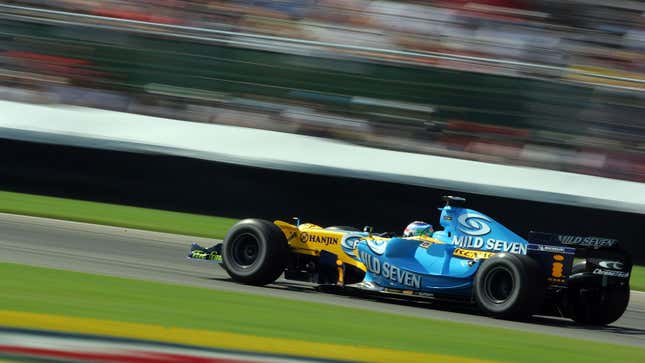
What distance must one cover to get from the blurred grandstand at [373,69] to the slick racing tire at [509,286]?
190 inches

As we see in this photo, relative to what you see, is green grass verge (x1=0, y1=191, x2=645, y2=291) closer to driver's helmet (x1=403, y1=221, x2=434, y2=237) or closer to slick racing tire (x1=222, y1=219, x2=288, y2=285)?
slick racing tire (x1=222, y1=219, x2=288, y2=285)

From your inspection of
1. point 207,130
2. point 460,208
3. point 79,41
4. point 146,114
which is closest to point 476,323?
point 460,208

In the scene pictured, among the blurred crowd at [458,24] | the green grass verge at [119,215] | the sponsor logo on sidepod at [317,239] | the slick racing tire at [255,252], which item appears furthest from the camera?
the blurred crowd at [458,24]

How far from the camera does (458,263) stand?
789 cm

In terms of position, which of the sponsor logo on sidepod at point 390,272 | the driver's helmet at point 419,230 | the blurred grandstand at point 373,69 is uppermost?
the blurred grandstand at point 373,69

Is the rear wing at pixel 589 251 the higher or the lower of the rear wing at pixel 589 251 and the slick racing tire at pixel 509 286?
the higher

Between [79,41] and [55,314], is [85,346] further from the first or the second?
[79,41]

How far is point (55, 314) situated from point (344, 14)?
9.25 meters

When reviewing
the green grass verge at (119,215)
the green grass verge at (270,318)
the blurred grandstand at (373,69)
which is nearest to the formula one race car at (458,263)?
the green grass verge at (270,318)

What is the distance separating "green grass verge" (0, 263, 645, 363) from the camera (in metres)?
5.99

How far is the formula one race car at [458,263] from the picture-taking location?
7.62 m

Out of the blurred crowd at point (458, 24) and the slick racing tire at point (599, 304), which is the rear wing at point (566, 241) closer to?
the slick racing tire at point (599, 304)

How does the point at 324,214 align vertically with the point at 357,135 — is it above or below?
below

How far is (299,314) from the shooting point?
693 cm
